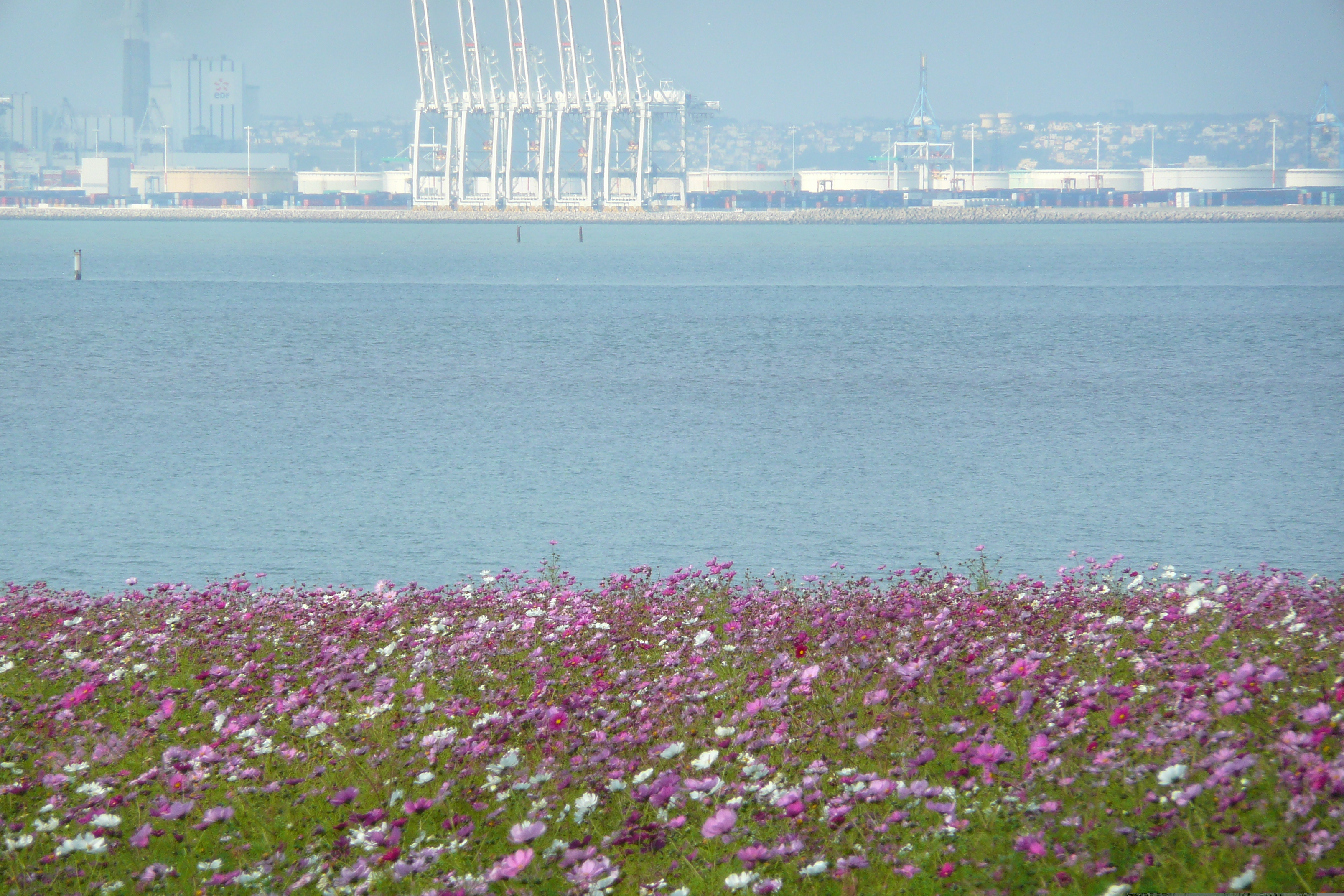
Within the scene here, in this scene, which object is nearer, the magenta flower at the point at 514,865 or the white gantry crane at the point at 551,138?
the magenta flower at the point at 514,865

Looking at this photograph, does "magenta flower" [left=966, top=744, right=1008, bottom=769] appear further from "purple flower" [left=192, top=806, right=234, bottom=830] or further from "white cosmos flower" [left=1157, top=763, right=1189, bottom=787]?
"purple flower" [left=192, top=806, right=234, bottom=830]

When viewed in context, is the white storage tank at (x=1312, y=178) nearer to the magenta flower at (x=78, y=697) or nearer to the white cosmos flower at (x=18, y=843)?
the magenta flower at (x=78, y=697)

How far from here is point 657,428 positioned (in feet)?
80.5

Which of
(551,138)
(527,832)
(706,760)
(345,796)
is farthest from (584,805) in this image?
(551,138)

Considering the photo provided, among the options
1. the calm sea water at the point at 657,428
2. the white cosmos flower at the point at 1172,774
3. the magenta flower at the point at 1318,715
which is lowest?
the calm sea water at the point at 657,428

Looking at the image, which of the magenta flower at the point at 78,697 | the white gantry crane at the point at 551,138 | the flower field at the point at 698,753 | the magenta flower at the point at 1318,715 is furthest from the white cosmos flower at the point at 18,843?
the white gantry crane at the point at 551,138

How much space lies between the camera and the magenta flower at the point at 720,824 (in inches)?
133

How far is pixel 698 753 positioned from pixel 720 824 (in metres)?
1.45

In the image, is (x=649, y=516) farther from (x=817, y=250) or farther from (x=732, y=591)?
(x=817, y=250)

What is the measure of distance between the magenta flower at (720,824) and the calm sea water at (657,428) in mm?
9797

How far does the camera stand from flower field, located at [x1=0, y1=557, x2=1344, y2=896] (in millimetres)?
3734

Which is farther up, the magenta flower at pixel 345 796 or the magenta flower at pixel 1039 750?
the magenta flower at pixel 1039 750

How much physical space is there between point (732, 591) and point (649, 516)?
757 centimetres

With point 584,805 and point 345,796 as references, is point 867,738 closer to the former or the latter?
point 584,805
